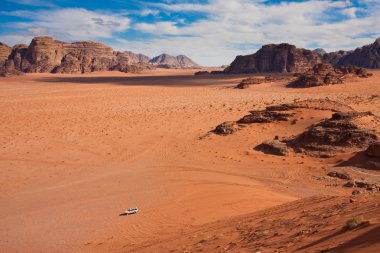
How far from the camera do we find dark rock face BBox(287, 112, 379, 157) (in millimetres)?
11605

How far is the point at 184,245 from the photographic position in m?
5.96

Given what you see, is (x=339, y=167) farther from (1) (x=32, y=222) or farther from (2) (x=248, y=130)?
(1) (x=32, y=222)

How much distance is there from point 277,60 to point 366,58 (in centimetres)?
2117

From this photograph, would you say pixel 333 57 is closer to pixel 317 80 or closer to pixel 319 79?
pixel 319 79

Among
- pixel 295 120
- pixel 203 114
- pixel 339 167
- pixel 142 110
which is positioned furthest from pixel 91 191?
pixel 142 110

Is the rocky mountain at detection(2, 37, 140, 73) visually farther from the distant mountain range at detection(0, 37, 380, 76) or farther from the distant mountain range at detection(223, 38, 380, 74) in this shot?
the distant mountain range at detection(223, 38, 380, 74)

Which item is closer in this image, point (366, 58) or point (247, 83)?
point (247, 83)

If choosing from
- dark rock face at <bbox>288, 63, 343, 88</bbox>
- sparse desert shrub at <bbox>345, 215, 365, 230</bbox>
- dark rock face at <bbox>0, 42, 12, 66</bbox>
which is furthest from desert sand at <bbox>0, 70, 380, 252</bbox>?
dark rock face at <bbox>0, 42, 12, 66</bbox>

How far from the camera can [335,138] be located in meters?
11.9

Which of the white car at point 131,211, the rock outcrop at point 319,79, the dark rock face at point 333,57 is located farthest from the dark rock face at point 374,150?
the dark rock face at point 333,57

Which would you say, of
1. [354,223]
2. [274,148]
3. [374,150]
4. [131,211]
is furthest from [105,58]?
[354,223]

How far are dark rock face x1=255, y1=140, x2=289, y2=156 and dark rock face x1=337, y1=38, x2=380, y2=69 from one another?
235 feet

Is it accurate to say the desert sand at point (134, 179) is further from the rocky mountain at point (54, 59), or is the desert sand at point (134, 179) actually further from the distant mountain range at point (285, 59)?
the rocky mountain at point (54, 59)

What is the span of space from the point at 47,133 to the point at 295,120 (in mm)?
11013
